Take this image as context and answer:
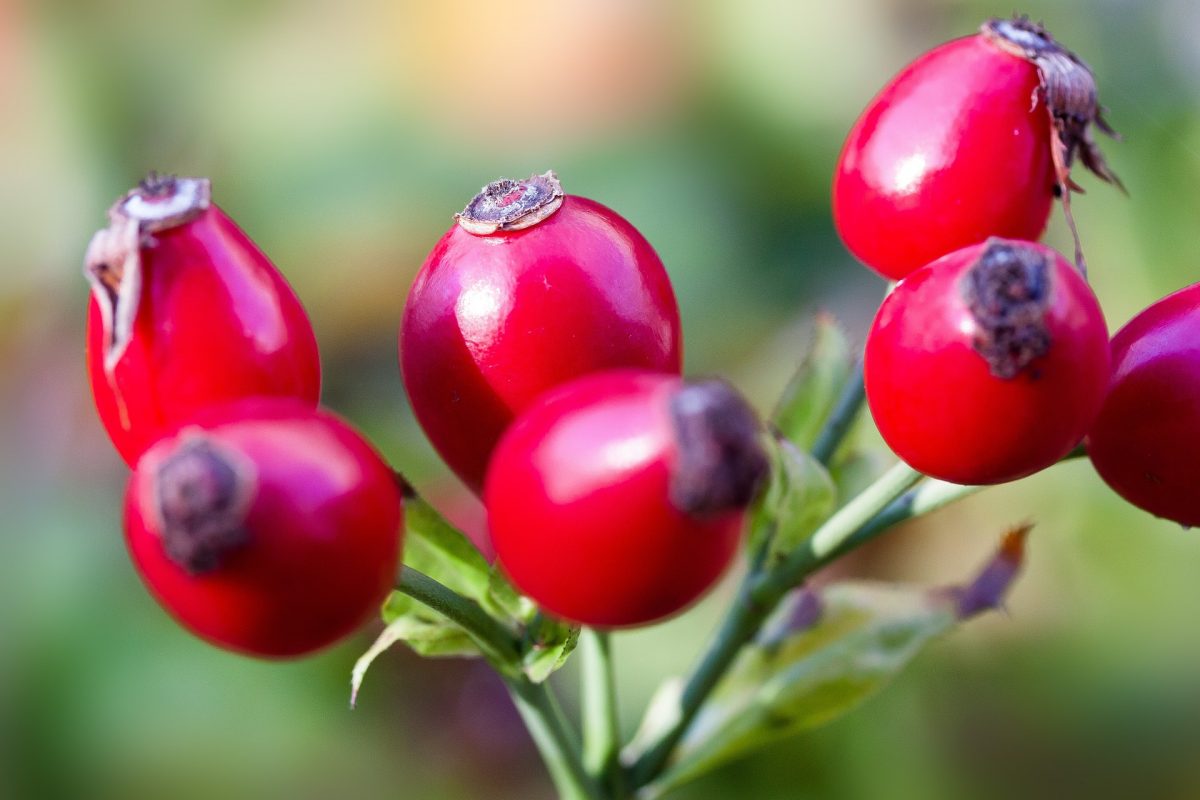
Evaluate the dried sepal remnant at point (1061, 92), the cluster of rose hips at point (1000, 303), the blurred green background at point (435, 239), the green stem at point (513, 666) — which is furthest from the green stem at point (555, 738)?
the blurred green background at point (435, 239)

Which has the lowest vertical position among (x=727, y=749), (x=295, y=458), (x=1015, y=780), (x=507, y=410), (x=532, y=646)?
(x=1015, y=780)

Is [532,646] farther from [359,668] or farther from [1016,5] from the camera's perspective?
[1016,5]

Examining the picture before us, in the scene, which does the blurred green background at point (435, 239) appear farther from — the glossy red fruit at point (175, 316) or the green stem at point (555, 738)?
the glossy red fruit at point (175, 316)

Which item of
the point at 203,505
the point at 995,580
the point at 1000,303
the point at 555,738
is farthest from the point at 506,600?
the point at 995,580

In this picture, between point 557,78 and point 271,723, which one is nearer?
point 271,723

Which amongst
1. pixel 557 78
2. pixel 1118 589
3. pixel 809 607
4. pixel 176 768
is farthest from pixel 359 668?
pixel 557 78

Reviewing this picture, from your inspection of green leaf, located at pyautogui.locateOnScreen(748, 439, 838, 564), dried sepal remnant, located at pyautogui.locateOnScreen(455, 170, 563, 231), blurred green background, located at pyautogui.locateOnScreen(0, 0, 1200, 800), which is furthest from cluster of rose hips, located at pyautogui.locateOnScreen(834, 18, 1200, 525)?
blurred green background, located at pyautogui.locateOnScreen(0, 0, 1200, 800)

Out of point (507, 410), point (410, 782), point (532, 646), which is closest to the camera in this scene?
point (507, 410)
